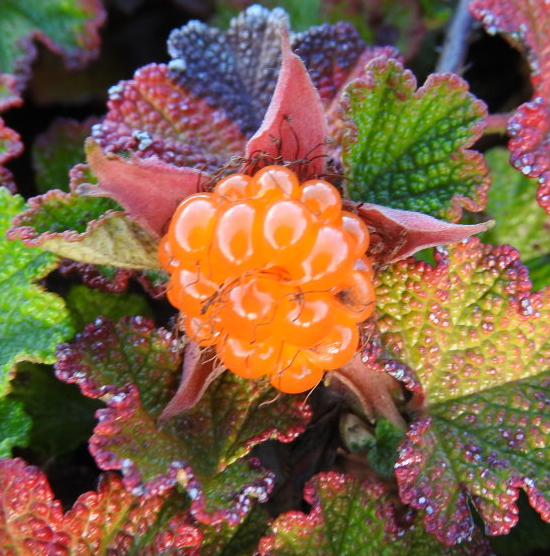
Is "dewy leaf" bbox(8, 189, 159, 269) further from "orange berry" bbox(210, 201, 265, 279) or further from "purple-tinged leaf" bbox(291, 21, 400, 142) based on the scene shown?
"purple-tinged leaf" bbox(291, 21, 400, 142)

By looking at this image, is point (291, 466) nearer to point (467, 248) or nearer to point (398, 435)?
point (398, 435)

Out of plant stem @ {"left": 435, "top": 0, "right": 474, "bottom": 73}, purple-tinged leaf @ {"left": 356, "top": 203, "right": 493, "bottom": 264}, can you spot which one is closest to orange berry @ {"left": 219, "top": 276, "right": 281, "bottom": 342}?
purple-tinged leaf @ {"left": 356, "top": 203, "right": 493, "bottom": 264}

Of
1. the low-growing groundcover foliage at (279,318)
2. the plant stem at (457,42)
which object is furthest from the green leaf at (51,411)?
the plant stem at (457,42)

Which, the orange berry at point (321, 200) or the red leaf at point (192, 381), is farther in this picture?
the red leaf at point (192, 381)

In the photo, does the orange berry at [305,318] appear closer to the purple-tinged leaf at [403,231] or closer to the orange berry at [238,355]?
the orange berry at [238,355]

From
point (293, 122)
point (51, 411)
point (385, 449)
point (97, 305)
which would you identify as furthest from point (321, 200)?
point (51, 411)

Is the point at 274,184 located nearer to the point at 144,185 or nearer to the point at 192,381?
the point at 144,185
